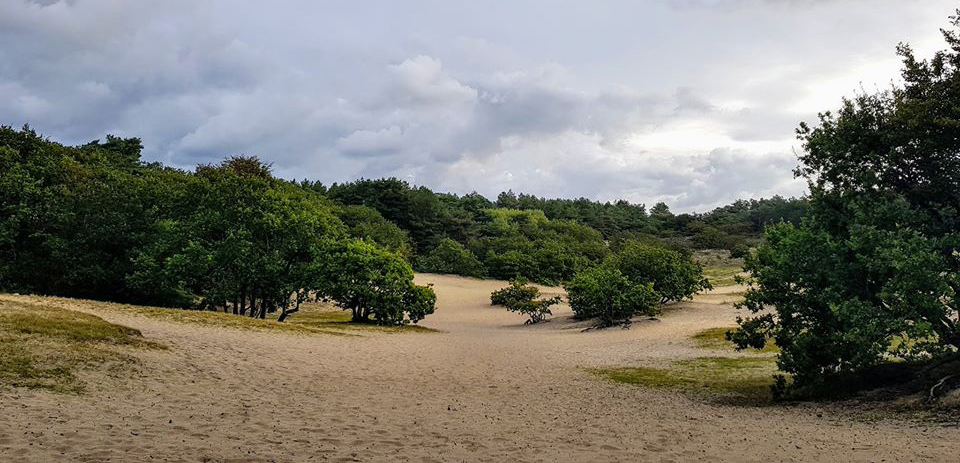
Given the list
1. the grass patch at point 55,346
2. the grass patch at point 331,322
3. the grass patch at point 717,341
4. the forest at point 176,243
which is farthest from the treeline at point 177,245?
the grass patch at point 717,341

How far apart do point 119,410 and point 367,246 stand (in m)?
28.5

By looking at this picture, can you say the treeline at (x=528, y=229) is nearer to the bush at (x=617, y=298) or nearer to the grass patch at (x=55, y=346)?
the bush at (x=617, y=298)

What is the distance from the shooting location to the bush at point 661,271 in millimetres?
45812

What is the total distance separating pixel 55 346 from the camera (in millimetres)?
15547

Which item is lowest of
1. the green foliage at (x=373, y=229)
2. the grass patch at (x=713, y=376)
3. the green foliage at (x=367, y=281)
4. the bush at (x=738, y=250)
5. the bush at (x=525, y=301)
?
the grass patch at (x=713, y=376)

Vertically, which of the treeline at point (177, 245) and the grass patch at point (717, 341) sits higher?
the treeline at point (177, 245)

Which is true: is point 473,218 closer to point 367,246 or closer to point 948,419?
point 367,246

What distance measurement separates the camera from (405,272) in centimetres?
3859

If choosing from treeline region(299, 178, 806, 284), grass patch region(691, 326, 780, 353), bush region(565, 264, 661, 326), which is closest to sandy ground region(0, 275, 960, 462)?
grass patch region(691, 326, 780, 353)

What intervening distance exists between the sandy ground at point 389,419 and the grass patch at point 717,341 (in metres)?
9.12

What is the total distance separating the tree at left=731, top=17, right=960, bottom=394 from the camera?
482 inches

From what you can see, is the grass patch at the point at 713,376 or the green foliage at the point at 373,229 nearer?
the grass patch at the point at 713,376

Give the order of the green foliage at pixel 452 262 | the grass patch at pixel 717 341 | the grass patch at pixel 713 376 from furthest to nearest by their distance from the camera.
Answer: the green foliage at pixel 452 262, the grass patch at pixel 717 341, the grass patch at pixel 713 376

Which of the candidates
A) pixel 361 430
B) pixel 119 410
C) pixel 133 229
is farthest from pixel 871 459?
pixel 133 229
